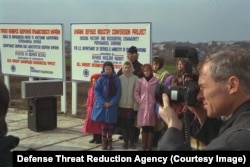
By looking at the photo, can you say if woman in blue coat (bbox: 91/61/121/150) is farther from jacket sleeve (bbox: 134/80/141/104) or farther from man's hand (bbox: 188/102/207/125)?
man's hand (bbox: 188/102/207/125)

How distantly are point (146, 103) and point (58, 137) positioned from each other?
2210 mm

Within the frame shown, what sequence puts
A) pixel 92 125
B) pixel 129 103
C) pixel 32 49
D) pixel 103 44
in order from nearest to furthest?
1. pixel 129 103
2. pixel 92 125
3. pixel 103 44
4. pixel 32 49

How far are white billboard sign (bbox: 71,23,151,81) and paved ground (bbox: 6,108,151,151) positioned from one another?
138 centimetres

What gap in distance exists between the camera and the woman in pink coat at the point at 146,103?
678cm

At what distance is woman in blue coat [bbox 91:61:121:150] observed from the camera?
23.0ft

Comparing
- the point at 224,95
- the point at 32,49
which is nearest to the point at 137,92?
the point at 224,95

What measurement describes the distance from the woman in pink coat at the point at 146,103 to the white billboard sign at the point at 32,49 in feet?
14.0

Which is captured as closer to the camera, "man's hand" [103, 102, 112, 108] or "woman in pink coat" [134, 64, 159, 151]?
"woman in pink coat" [134, 64, 159, 151]

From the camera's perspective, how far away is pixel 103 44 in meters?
9.93

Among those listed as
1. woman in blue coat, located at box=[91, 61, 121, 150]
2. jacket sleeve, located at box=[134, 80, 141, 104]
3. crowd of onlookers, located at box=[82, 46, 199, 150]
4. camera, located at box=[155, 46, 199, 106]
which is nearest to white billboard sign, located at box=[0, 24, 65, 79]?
crowd of onlookers, located at box=[82, 46, 199, 150]

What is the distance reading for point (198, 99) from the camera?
6.81ft

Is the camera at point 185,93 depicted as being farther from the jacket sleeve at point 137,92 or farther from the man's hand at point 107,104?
the man's hand at point 107,104

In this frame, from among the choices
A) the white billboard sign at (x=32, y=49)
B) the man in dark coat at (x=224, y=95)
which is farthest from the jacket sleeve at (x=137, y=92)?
the man in dark coat at (x=224, y=95)

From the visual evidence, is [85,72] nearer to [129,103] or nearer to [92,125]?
[92,125]
